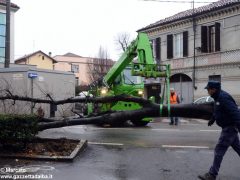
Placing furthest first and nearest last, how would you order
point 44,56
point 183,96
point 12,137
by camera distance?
point 44,56
point 183,96
point 12,137

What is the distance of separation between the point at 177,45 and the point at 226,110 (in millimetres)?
29366

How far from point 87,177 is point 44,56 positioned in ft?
220

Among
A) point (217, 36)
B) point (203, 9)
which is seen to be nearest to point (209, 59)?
point (217, 36)

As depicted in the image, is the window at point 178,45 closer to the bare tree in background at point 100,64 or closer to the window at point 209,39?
the window at point 209,39

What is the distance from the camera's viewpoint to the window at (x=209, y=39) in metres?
32.6

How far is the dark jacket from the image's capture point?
27.3 ft

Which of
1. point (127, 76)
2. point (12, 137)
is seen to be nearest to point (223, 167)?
point (12, 137)

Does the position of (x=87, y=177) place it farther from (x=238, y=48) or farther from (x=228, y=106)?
(x=238, y=48)

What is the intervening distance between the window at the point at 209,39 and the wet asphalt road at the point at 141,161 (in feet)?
60.8

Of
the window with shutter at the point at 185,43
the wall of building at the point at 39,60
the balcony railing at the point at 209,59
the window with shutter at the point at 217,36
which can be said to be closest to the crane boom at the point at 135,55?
the balcony railing at the point at 209,59

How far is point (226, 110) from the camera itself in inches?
329

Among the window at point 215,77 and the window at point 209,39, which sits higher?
the window at point 209,39

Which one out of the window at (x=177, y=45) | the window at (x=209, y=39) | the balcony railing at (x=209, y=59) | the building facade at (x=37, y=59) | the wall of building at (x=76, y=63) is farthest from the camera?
the wall of building at (x=76, y=63)

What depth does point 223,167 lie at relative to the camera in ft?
32.1
